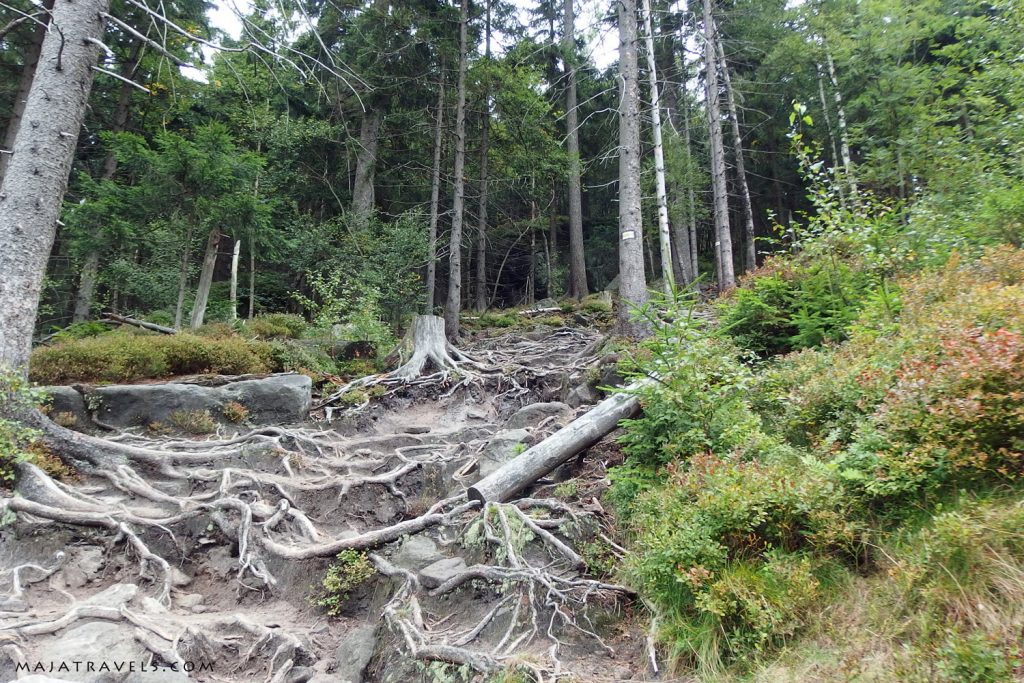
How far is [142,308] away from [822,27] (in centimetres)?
2663

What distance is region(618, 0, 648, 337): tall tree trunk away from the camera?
9.65 meters

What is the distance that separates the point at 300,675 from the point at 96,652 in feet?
4.21

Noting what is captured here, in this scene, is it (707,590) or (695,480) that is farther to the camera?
(695,480)

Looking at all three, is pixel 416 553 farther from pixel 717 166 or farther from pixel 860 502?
pixel 717 166

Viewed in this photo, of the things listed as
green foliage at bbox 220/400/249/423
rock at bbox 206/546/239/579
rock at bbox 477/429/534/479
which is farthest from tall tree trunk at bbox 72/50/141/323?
rock at bbox 477/429/534/479

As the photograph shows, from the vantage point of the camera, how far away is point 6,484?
4965mm

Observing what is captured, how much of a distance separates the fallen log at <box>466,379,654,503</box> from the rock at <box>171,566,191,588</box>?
2.57 m

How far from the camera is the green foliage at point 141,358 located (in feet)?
24.7

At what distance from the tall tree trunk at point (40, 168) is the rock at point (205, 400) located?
1.84 m

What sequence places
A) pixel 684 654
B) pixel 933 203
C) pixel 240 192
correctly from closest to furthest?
pixel 684 654
pixel 933 203
pixel 240 192

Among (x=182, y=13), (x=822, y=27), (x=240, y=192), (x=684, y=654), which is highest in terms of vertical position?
(x=822, y=27)

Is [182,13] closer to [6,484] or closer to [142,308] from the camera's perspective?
[142,308]

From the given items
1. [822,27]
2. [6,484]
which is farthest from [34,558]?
[822,27]

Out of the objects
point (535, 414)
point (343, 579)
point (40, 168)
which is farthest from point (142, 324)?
point (343, 579)
